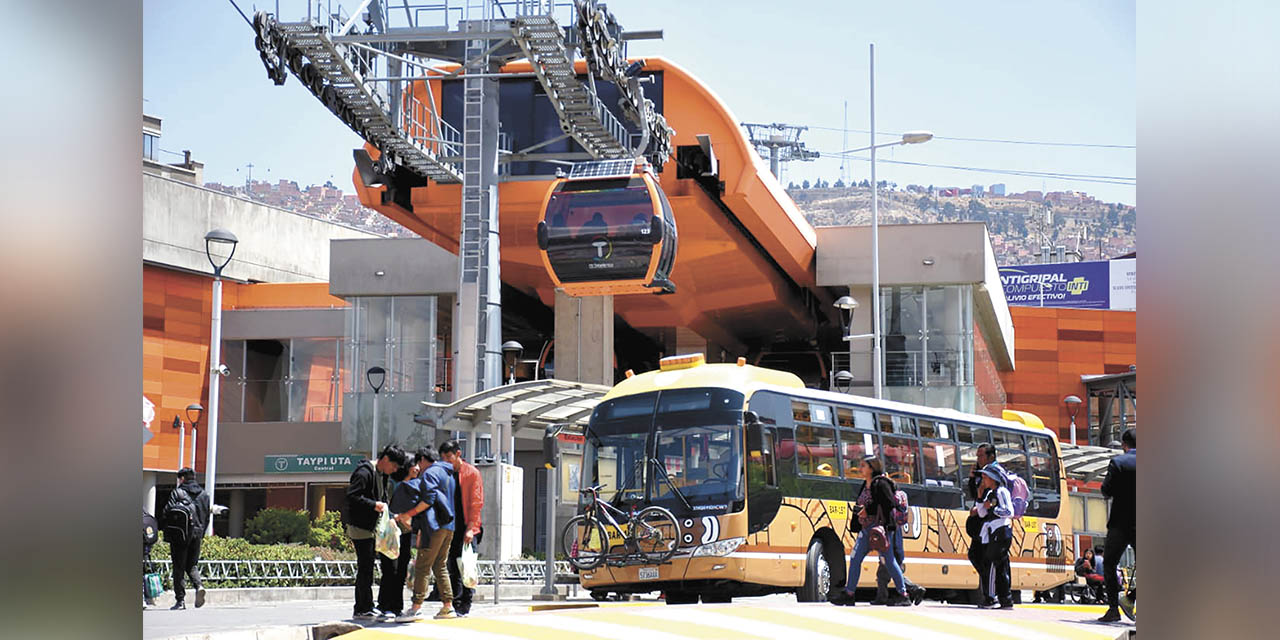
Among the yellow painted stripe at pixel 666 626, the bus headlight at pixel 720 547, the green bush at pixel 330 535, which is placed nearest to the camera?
the yellow painted stripe at pixel 666 626

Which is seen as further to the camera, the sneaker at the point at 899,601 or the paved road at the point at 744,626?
the sneaker at the point at 899,601

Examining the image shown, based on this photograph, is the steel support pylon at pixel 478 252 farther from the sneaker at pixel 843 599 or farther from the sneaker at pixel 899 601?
the sneaker at pixel 899 601

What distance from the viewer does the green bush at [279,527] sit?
114ft

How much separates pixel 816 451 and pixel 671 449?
1878 millimetres

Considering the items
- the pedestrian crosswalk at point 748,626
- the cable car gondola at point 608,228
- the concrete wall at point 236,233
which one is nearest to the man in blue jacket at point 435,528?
the pedestrian crosswalk at point 748,626

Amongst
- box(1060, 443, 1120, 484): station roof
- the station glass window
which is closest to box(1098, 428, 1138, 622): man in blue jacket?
the station glass window

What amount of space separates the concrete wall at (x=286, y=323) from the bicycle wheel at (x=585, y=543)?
108 feet

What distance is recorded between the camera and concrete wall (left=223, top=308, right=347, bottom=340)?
170 feet

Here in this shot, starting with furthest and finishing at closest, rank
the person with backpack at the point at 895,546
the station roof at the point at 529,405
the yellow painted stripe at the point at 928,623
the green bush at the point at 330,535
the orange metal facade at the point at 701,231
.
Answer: the orange metal facade at the point at 701,231 → the green bush at the point at 330,535 → the station roof at the point at 529,405 → the person with backpack at the point at 895,546 → the yellow painted stripe at the point at 928,623
